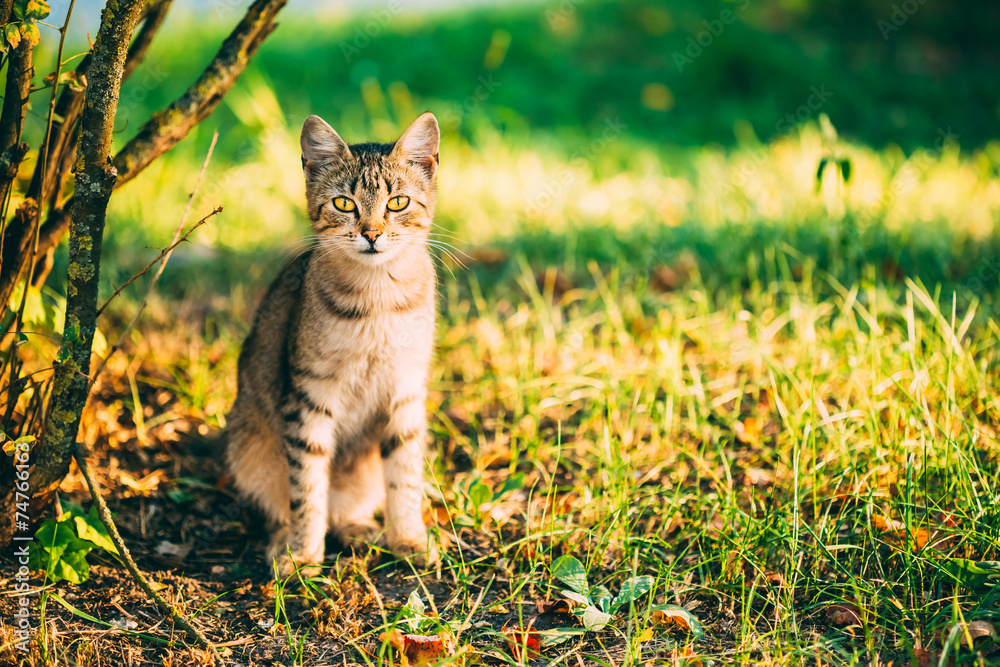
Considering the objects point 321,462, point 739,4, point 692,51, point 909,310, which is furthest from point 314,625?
point 739,4

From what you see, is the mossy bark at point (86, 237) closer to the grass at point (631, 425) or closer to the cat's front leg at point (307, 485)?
the grass at point (631, 425)

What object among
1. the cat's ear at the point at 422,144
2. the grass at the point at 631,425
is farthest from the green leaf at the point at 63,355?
the cat's ear at the point at 422,144

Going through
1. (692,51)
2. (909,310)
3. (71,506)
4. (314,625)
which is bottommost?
(314,625)

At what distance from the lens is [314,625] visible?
1928 millimetres

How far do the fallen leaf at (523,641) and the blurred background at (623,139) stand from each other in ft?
4.26

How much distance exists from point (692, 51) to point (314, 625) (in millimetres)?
7598

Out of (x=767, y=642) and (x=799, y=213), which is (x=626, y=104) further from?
(x=767, y=642)

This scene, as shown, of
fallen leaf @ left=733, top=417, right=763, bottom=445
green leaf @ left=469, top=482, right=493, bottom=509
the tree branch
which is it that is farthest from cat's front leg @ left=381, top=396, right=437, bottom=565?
fallen leaf @ left=733, top=417, right=763, bottom=445

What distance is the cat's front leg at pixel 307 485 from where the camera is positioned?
7.32 feet

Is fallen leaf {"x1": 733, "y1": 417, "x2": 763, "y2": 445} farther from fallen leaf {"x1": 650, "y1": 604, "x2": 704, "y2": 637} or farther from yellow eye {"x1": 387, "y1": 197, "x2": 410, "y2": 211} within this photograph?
yellow eye {"x1": 387, "y1": 197, "x2": 410, "y2": 211}

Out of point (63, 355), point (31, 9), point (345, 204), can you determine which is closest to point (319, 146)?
point (345, 204)

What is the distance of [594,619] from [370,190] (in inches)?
55.4

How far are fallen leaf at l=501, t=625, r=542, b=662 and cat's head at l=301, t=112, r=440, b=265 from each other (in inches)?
44.3

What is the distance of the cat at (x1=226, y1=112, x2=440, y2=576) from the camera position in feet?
7.36
